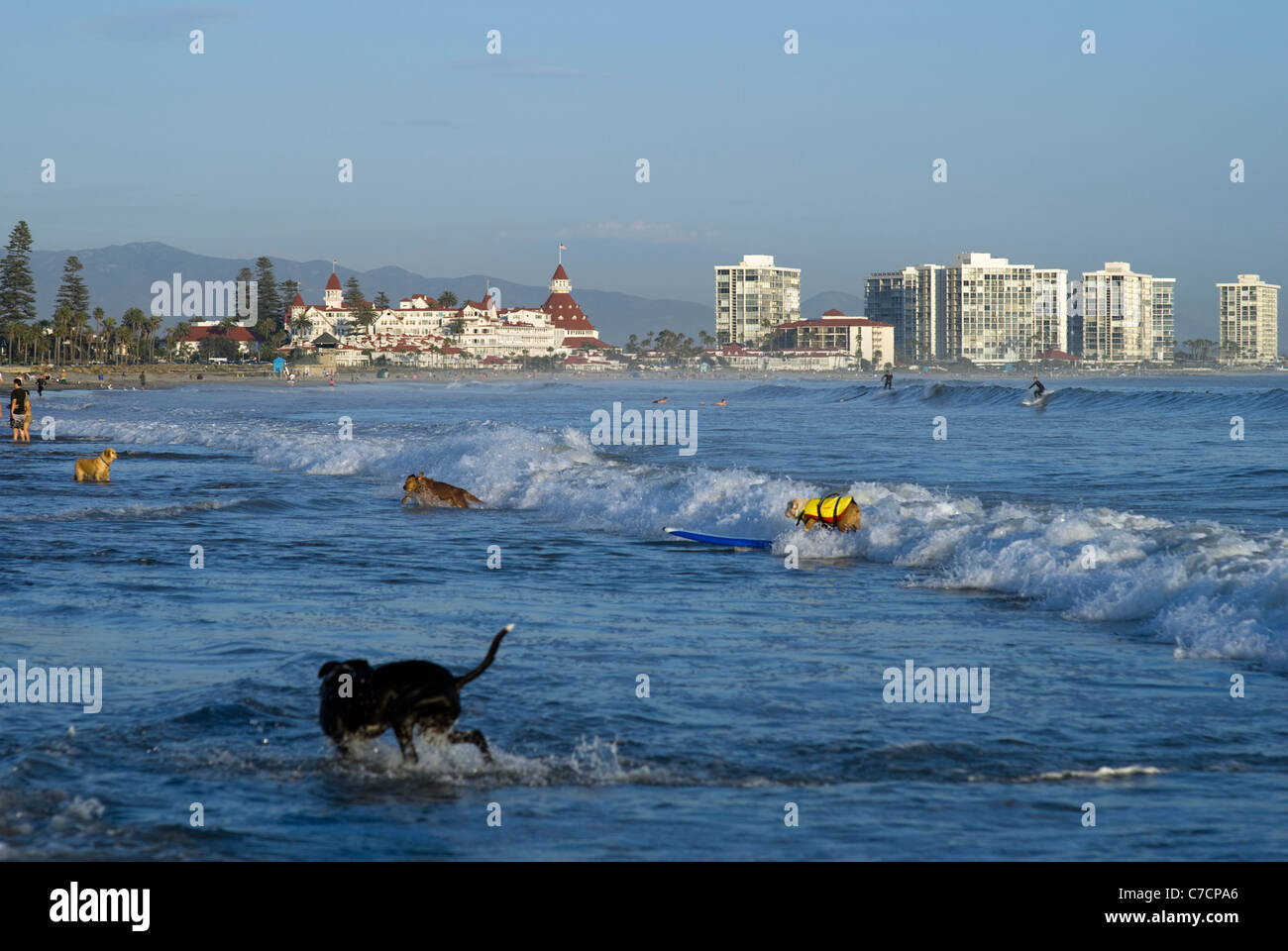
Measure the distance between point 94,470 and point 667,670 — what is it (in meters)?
19.0

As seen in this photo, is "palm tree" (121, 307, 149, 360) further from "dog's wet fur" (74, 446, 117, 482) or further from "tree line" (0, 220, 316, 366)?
"dog's wet fur" (74, 446, 117, 482)

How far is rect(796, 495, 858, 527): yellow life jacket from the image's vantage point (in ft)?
51.8

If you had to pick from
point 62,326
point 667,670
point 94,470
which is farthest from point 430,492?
point 62,326

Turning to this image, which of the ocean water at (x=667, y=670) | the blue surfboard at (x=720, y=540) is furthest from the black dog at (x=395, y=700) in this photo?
the blue surfboard at (x=720, y=540)

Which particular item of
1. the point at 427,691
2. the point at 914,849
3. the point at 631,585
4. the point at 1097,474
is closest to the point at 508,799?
the point at 427,691

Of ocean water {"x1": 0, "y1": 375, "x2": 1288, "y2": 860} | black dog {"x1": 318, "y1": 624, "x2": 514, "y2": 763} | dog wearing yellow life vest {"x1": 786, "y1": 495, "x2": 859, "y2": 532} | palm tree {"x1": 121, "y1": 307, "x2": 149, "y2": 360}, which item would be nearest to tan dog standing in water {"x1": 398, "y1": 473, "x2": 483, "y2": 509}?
ocean water {"x1": 0, "y1": 375, "x2": 1288, "y2": 860}

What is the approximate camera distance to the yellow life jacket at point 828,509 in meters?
15.8

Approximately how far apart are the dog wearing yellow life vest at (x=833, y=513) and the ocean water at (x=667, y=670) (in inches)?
11.0

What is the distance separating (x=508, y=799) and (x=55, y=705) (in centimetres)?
346

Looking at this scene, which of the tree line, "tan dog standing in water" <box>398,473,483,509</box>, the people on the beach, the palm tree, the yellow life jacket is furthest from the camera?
the palm tree

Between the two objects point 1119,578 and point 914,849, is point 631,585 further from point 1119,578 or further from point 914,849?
point 914,849

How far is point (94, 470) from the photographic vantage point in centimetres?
2516

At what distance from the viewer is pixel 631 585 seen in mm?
13352
